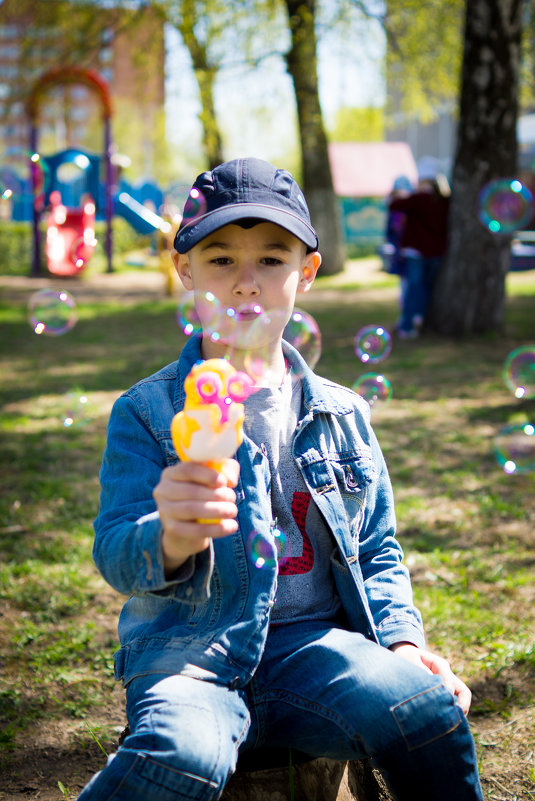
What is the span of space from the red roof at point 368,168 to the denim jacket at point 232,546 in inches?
785

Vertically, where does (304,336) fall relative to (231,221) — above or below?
below

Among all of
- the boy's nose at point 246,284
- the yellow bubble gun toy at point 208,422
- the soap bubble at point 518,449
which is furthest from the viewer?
the soap bubble at point 518,449

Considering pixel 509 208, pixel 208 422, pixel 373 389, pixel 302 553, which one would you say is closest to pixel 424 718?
pixel 302 553

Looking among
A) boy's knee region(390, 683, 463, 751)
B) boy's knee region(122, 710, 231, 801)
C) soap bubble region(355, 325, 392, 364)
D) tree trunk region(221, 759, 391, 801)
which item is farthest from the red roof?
boy's knee region(122, 710, 231, 801)

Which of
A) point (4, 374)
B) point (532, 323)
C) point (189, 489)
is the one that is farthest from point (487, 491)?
point (532, 323)

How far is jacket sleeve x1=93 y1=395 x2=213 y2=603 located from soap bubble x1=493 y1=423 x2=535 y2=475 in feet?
5.86

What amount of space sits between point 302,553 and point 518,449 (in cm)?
180

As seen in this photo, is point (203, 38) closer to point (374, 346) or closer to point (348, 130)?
point (374, 346)

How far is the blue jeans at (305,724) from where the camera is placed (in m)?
1.45

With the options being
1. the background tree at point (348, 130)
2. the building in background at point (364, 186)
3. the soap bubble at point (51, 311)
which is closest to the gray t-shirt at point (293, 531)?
the soap bubble at point (51, 311)

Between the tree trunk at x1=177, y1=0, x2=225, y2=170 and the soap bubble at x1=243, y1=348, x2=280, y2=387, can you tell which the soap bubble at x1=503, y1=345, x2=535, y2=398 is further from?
the tree trunk at x1=177, y1=0, x2=225, y2=170

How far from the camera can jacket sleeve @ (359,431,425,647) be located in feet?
6.18

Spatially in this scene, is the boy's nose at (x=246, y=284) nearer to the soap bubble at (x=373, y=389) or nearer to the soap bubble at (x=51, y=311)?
the soap bubble at (x=373, y=389)

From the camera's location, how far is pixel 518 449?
11.2 feet
